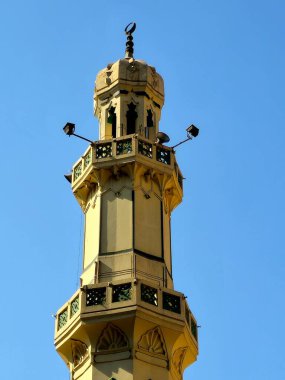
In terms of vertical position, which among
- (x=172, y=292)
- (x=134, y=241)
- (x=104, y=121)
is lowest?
(x=172, y=292)

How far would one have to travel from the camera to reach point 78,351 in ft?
86.1

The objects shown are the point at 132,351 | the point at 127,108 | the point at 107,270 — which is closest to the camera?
the point at 132,351

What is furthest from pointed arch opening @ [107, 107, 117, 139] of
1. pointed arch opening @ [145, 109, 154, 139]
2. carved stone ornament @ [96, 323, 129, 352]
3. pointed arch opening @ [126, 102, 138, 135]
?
carved stone ornament @ [96, 323, 129, 352]

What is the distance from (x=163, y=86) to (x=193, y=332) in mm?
9325

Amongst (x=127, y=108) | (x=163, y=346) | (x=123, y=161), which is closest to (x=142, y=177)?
(x=123, y=161)

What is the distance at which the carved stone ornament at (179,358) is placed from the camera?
2636 cm

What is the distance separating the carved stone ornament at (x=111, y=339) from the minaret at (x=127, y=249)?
3 centimetres

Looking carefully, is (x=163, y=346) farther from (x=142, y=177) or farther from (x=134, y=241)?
(x=142, y=177)

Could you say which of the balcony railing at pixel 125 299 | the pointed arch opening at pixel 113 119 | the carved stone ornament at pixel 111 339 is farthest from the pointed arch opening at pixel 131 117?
the carved stone ornament at pixel 111 339

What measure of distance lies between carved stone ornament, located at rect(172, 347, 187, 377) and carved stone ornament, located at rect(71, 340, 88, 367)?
234 centimetres

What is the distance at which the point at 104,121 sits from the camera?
103 ft

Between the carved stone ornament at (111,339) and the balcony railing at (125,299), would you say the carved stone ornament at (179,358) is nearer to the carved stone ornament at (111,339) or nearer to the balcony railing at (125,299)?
the balcony railing at (125,299)

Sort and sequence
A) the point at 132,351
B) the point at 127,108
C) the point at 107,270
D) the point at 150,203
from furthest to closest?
the point at 127,108
the point at 150,203
the point at 107,270
the point at 132,351

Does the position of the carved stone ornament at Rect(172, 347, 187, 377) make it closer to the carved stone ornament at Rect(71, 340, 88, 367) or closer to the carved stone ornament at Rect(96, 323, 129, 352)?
the carved stone ornament at Rect(96, 323, 129, 352)
